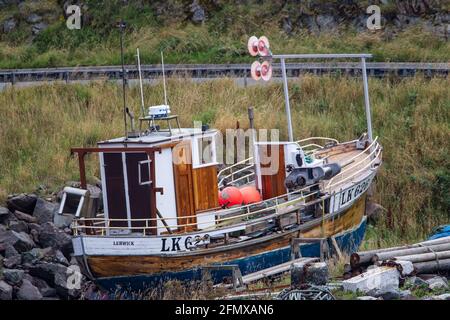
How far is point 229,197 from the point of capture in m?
19.1

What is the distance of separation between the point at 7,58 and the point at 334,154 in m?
17.1

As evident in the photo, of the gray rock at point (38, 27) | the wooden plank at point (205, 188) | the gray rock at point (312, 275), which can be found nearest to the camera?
the gray rock at point (312, 275)

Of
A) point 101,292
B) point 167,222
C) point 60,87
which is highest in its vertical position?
point 60,87

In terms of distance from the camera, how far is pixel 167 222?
1759 centimetres

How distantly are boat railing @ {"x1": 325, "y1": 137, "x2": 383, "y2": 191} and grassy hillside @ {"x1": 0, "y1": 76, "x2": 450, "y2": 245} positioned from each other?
130cm

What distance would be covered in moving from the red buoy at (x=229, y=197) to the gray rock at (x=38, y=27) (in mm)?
20046

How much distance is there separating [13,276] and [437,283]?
726 cm

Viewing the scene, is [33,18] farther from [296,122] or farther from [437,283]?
[437,283]

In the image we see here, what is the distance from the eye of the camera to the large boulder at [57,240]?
20.0m

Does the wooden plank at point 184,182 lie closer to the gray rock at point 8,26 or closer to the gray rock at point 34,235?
the gray rock at point 34,235

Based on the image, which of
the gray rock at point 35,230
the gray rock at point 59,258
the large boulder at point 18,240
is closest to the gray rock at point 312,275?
the gray rock at point 59,258

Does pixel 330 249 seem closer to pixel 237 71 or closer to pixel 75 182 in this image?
pixel 75 182
